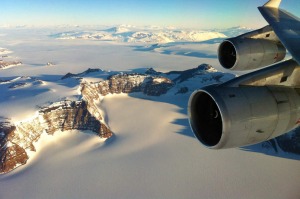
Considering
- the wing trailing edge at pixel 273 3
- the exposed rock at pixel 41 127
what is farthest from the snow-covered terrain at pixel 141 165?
the wing trailing edge at pixel 273 3

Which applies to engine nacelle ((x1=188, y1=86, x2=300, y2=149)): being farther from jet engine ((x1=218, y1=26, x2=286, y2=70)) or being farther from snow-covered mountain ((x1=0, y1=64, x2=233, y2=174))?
snow-covered mountain ((x1=0, y1=64, x2=233, y2=174))

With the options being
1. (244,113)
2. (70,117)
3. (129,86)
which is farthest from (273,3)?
(129,86)

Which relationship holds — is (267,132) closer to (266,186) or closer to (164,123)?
(266,186)

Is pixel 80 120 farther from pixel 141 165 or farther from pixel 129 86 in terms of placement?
pixel 129 86

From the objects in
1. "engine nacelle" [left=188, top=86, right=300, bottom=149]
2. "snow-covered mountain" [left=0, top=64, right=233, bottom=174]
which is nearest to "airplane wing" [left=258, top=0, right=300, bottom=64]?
"engine nacelle" [left=188, top=86, right=300, bottom=149]

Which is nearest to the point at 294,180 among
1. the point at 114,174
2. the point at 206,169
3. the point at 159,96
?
the point at 206,169

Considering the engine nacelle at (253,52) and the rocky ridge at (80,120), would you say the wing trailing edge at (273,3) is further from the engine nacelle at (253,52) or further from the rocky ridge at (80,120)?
the rocky ridge at (80,120)
